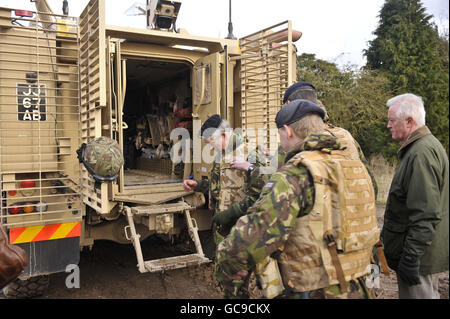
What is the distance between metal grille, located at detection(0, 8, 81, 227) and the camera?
3580 mm

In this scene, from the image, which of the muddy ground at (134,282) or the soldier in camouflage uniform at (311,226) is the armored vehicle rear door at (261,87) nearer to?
the muddy ground at (134,282)

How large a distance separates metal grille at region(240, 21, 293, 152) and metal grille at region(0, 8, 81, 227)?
1979 millimetres

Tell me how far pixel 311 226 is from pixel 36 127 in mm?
3014

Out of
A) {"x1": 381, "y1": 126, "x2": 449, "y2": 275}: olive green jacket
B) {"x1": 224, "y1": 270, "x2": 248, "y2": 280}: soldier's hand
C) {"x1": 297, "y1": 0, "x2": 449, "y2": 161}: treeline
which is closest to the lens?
{"x1": 224, "y1": 270, "x2": 248, "y2": 280}: soldier's hand

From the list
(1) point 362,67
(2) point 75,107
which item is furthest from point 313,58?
(2) point 75,107

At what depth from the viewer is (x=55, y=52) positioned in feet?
12.8

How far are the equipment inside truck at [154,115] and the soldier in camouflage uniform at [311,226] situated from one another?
317 centimetres

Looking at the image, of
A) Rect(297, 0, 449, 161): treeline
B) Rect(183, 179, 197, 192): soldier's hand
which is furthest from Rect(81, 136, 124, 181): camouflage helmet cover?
Rect(297, 0, 449, 161): treeline

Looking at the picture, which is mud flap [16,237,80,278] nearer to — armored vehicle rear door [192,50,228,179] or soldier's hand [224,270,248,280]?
armored vehicle rear door [192,50,228,179]

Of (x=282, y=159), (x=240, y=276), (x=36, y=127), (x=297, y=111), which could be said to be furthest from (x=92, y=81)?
(x=240, y=276)

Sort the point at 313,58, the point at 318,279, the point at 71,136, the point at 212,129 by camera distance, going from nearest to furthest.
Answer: the point at 318,279 → the point at 212,129 → the point at 71,136 → the point at 313,58

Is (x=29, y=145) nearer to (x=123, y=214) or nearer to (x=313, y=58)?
(x=123, y=214)

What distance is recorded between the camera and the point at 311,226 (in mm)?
1808

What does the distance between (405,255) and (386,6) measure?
15.5m
